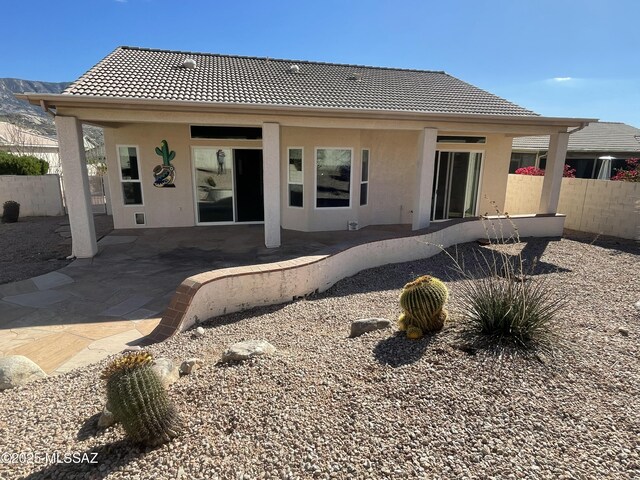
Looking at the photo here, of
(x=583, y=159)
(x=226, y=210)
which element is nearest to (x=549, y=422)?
(x=226, y=210)

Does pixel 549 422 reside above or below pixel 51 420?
above

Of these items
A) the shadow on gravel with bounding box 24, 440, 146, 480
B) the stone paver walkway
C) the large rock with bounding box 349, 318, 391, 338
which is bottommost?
the stone paver walkway

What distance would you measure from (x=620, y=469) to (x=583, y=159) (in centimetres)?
2206

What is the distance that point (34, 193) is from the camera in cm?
1433

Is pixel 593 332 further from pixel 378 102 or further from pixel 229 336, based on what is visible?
pixel 378 102

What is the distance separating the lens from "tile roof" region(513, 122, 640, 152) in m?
19.2

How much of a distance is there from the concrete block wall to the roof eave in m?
8.84

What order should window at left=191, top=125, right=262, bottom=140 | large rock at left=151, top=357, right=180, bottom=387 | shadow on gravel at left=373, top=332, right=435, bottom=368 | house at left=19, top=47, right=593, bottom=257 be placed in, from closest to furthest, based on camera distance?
large rock at left=151, top=357, right=180, bottom=387 → shadow on gravel at left=373, top=332, right=435, bottom=368 → house at left=19, top=47, right=593, bottom=257 → window at left=191, top=125, right=262, bottom=140

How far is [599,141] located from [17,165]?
28088mm

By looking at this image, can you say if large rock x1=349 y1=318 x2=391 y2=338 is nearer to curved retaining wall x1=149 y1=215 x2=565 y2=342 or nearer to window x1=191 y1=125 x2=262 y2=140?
curved retaining wall x1=149 y1=215 x2=565 y2=342

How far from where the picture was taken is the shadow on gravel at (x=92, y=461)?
246 cm

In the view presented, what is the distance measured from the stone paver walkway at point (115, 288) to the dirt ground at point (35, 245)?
543 mm

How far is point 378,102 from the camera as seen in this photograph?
9.64 meters

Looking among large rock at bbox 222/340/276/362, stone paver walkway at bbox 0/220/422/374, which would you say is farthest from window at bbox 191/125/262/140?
large rock at bbox 222/340/276/362
